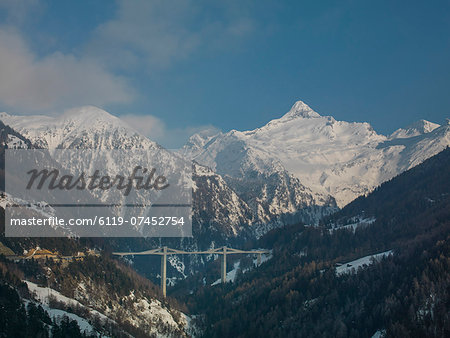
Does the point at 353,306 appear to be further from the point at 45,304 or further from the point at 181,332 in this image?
the point at 45,304

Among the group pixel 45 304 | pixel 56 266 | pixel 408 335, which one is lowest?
pixel 408 335

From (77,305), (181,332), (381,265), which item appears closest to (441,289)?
(381,265)

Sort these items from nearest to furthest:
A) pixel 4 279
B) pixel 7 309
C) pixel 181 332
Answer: pixel 7 309, pixel 4 279, pixel 181 332

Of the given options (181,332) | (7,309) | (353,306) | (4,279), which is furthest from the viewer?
(181,332)

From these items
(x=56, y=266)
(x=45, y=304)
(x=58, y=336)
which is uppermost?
(x=56, y=266)

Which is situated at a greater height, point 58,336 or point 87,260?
point 87,260

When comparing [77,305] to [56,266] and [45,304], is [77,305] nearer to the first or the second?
[45,304]

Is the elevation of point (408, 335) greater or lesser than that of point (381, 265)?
lesser

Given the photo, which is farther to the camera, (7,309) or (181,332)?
(181,332)

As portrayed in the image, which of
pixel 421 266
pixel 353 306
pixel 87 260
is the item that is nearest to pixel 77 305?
pixel 87 260
